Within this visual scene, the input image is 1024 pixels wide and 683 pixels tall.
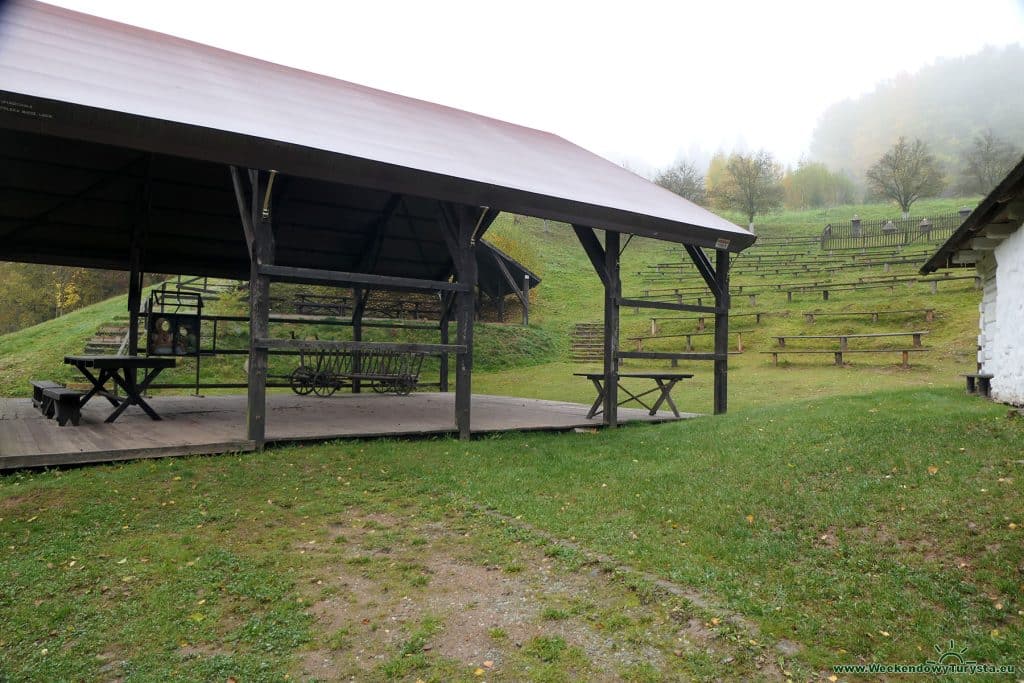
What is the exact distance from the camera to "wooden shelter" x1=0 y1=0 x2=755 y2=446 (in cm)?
615

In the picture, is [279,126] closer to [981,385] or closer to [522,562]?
[522,562]

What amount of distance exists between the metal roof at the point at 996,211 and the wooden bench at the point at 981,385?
178 centimetres

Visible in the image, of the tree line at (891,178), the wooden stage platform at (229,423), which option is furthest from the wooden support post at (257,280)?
the tree line at (891,178)

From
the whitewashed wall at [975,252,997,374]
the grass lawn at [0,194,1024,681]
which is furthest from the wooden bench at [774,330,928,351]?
the grass lawn at [0,194,1024,681]

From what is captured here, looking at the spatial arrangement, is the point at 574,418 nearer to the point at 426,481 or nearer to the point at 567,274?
the point at 426,481

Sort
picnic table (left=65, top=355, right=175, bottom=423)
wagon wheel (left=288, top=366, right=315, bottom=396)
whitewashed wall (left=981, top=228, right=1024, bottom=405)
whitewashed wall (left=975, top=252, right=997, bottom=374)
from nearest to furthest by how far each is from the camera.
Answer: picnic table (left=65, top=355, right=175, bottom=423) → whitewashed wall (left=981, top=228, right=1024, bottom=405) → whitewashed wall (left=975, top=252, right=997, bottom=374) → wagon wheel (left=288, top=366, right=315, bottom=396)

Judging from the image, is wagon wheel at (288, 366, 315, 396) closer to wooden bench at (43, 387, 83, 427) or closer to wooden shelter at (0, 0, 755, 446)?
wooden shelter at (0, 0, 755, 446)

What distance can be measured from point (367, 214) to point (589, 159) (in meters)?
4.74

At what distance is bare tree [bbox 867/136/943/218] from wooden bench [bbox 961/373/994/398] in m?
46.3

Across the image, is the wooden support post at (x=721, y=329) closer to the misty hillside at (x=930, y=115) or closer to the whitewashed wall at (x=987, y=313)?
the whitewashed wall at (x=987, y=313)

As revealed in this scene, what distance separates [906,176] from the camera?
48.3 meters

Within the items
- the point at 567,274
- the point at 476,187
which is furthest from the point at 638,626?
the point at 567,274

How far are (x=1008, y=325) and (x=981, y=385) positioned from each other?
1.04 m

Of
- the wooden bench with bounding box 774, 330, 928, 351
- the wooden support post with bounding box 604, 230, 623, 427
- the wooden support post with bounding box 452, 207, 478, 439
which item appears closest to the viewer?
the wooden support post with bounding box 452, 207, 478, 439
